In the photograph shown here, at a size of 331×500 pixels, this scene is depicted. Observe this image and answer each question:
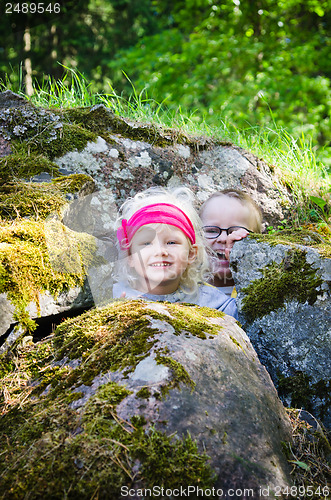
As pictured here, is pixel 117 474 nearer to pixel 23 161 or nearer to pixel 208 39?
pixel 23 161

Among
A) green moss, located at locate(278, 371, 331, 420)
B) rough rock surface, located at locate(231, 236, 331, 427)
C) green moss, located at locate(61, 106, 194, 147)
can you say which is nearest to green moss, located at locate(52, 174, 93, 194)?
green moss, located at locate(61, 106, 194, 147)

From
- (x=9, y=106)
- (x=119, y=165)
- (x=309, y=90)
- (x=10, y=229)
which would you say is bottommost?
(x=309, y=90)

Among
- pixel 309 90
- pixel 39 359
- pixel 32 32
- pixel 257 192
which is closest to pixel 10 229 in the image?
pixel 39 359

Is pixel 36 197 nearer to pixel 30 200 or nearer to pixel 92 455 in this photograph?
pixel 30 200

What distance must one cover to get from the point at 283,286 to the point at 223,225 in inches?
48.8

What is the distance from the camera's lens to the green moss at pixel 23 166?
10.1 feet

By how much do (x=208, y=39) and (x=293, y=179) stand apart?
8.72 m

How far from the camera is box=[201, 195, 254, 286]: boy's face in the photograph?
3762 mm

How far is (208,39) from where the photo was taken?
1135 cm

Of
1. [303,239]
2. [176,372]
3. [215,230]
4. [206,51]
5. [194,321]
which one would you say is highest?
[206,51]

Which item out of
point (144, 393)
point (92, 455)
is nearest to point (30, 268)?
point (144, 393)

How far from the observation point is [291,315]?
2.60m

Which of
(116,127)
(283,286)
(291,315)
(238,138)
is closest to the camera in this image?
(291,315)

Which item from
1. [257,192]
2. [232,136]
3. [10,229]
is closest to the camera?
[10,229]
